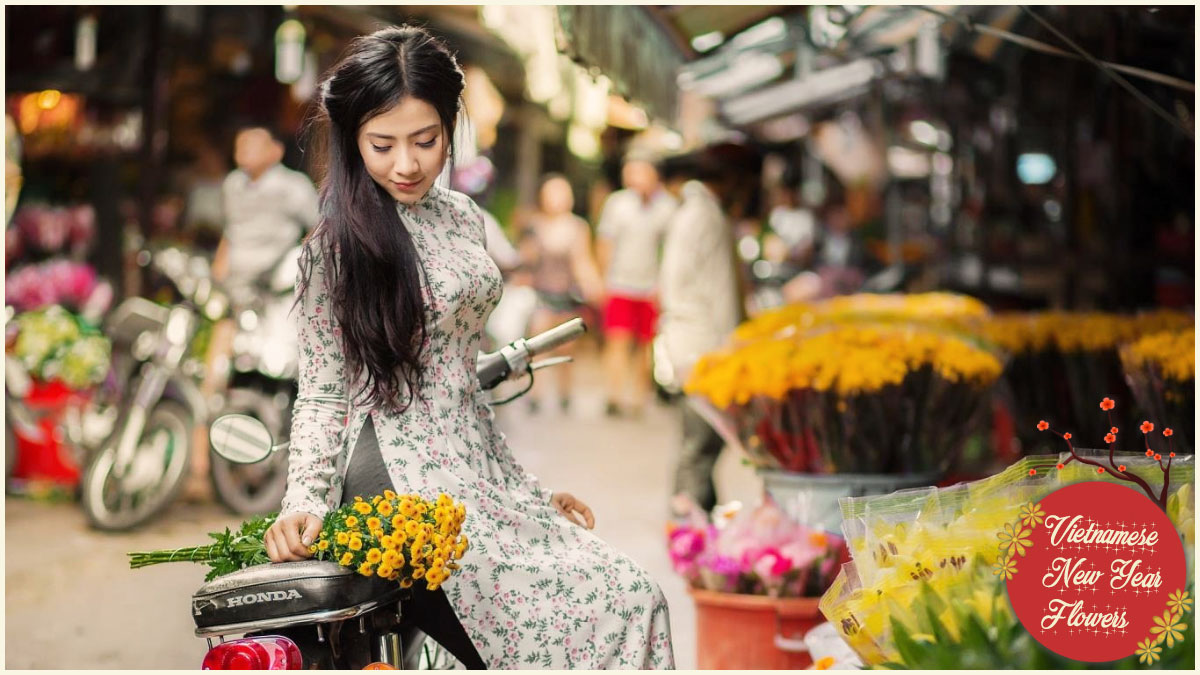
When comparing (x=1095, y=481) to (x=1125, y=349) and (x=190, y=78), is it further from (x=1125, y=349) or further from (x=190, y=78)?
(x=190, y=78)

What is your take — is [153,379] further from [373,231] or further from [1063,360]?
[373,231]

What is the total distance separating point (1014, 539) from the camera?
2.40m

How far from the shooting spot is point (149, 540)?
7145 mm

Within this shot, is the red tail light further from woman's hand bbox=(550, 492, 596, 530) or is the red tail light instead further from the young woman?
woman's hand bbox=(550, 492, 596, 530)

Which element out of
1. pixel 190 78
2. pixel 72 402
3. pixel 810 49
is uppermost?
pixel 190 78

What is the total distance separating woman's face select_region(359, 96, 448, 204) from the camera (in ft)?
8.84

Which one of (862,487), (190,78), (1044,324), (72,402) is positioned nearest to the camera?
(862,487)

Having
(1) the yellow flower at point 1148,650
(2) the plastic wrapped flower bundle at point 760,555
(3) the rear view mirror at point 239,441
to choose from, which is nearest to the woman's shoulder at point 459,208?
(3) the rear view mirror at point 239,441

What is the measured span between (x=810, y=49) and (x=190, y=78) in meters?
5.49

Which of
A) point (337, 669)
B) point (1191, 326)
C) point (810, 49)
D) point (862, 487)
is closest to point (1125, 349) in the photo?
point (1191, 326)

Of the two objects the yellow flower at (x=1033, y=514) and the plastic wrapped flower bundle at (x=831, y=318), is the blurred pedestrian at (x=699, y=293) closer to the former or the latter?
the plastic wrapped flower bundle at (x=831, y=318)

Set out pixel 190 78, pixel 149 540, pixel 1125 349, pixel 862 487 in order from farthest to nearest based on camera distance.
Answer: pixel 190 78, pixel 149 540, pixel 862 487, pixel 1125 349

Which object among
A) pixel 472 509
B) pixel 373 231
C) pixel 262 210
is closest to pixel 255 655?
pixel 472 509

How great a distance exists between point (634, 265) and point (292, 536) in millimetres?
10544
